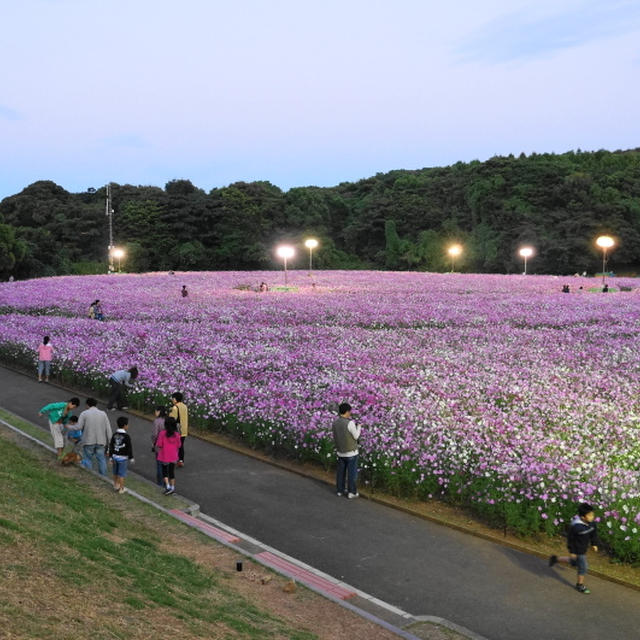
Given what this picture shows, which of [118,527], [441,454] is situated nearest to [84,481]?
[118,527]

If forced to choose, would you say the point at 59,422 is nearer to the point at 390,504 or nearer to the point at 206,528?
the point at 206,528

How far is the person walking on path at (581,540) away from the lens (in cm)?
873

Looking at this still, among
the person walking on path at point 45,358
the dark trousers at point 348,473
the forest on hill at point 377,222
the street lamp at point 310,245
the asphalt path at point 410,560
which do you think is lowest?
the asphalt path at point 410,560

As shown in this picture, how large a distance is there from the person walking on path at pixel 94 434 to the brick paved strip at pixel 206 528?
2493mm

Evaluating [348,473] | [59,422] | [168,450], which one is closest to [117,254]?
[59,422]

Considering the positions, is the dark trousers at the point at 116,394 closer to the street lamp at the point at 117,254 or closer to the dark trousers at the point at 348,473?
the dark trousers at the point at 348,473

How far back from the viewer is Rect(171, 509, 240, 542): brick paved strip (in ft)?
32.9

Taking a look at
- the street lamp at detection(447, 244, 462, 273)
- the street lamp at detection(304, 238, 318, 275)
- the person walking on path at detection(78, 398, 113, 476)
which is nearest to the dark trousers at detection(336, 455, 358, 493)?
the person walking on path at detection(78, 398, 113, 476)

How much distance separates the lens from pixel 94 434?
12430 millimetres

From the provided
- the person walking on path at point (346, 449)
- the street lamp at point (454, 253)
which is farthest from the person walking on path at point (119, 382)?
the street lamp at point (454, 253)

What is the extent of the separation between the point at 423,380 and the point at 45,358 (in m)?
13.1

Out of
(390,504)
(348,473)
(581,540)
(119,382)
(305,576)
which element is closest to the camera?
(581,540)

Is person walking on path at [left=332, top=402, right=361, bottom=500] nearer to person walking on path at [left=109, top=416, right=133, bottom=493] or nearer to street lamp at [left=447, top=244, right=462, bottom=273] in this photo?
person walking on path at [left=109, top=416, right=133, bottom=493]

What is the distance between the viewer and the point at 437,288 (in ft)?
164
